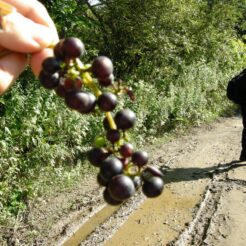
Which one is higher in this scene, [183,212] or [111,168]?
[111,168]

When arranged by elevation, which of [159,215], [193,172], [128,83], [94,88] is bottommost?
[193,172]

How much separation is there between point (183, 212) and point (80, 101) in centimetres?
443

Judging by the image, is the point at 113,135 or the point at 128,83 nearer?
the point at 113,135

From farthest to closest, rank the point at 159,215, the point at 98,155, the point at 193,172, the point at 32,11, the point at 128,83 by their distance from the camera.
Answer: the point at 128,83, the point at 193,172, the point at 159,215, the point at 32,11, the point at 98,155

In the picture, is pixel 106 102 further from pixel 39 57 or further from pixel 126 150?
pixel 39 57

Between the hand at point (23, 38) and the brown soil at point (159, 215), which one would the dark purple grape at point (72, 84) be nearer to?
the hand at point (23, 38)

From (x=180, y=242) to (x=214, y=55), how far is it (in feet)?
24.9

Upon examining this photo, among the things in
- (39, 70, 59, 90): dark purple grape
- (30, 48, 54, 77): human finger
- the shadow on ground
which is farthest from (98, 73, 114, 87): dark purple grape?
the shadow on ground

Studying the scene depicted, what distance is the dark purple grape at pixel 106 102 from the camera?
3.28 ft

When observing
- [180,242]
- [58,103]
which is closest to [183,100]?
[58,103]

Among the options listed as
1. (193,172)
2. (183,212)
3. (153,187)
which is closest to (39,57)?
(153,187)

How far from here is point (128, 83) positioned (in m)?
8.02

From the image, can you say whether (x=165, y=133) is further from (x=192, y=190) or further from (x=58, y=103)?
(x=58, y=103)

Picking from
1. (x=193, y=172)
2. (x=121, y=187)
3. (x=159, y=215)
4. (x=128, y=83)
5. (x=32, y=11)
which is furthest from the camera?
(x=128, y=83)
